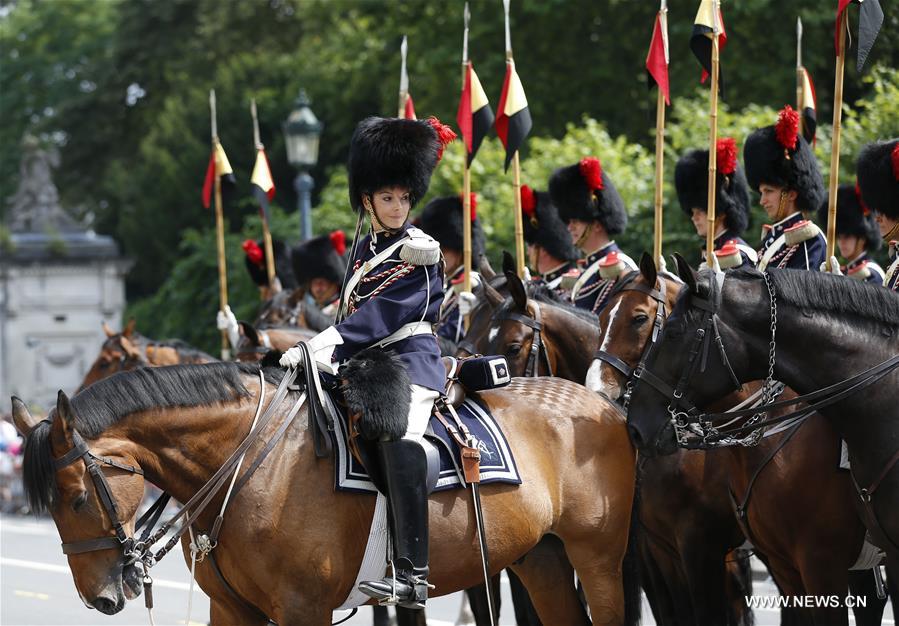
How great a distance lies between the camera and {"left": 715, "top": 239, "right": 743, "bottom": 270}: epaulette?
855 cm

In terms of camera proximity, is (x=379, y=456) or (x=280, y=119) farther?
(x=280, y=119)

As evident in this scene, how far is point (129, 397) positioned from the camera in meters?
6.24

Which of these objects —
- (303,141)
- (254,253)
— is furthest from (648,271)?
(303,141)

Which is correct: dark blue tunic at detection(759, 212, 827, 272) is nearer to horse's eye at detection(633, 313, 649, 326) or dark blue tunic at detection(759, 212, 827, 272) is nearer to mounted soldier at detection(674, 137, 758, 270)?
mounted soldier at detection(674, 137, 758, 270)

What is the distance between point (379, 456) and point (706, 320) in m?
1.66

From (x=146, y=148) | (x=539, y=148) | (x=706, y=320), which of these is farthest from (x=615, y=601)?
(x=146, y=148)

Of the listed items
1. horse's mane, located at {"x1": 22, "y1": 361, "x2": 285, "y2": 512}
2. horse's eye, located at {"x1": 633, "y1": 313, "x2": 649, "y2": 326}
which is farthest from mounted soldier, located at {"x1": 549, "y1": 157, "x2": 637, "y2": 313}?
horse's mane, located at {"x1": 22, "y1": 361, "x2": 285, "y2": 512}

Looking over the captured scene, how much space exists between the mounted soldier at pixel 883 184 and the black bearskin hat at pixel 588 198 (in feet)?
7.52

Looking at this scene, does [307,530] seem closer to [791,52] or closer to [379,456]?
[379,456]

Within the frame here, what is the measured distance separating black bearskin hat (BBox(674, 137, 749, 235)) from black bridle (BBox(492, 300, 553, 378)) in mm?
1581

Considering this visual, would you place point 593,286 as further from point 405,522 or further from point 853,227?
point 405,522

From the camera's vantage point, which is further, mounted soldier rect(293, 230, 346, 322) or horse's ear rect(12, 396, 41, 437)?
mounted soldier rect(293, 230, 346, 322)

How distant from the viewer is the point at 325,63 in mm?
36938

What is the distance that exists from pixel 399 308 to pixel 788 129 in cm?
339
